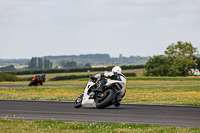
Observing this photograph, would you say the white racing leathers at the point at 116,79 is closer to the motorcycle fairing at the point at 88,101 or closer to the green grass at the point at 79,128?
the motorcycle fairing at the point at 88,101

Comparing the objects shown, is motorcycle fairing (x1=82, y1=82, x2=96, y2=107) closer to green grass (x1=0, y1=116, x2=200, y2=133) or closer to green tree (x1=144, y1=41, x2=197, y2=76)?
green grass (x1=0, y1=116, x2=200, y2=133)

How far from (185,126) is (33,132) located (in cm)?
474

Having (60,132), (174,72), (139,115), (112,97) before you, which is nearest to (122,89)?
(112,97)

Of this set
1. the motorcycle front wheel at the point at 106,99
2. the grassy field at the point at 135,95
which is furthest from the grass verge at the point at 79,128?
the grassy field at the point at 135,95

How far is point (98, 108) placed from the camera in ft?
52.3

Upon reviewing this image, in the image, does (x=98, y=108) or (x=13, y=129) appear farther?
(x=98, y=108)

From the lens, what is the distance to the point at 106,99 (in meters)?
15.6

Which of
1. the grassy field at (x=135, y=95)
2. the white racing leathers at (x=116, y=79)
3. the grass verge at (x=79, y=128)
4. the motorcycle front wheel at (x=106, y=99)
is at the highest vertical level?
the white racing leathers at (x=116, y=79)

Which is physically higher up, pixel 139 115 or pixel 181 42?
pixel 181 42

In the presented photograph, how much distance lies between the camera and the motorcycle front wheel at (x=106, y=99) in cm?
1560

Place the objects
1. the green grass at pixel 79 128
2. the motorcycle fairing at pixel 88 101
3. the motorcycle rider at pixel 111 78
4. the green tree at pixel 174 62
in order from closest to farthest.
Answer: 1. the green grass at pixel 79 128
2. the motorcycle rider at pixel 111 78
3. the motorcycle fairing at pixel 88 101
4. the green tree at pixel 174 62

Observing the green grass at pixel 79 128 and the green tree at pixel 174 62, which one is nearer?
the green grass at pixel 79 128

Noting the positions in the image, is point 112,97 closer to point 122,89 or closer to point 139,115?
point 122,89

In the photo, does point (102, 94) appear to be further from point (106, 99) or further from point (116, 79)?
point (116, 79)
